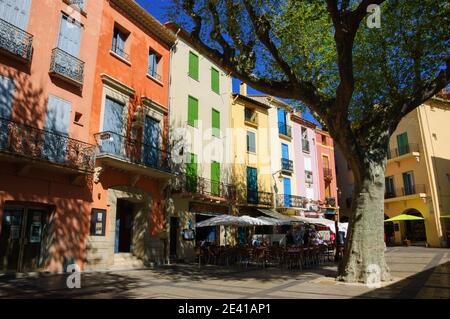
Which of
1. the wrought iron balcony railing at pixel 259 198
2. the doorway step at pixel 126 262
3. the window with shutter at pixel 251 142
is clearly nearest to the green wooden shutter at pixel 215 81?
the window with shutter at pixel 251 142

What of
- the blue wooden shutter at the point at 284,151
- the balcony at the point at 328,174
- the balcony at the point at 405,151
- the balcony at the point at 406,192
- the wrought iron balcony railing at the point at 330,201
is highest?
the balcony at the point at 405,151

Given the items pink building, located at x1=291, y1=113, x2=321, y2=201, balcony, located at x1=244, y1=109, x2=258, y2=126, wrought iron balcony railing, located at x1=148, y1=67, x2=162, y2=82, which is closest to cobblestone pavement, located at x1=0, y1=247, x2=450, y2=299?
wrought iron balcony railing, located at x1=148, y1=67, x2=162, y2=82

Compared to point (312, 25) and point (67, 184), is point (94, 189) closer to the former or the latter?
point (67, 184)

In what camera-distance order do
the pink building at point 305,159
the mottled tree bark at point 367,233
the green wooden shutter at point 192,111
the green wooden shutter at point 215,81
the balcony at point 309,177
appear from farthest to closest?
the balcony at point 309,177 → the pink building at point 305,159 → the green wooden shutter at point 215,81 → the green wooden shutter at point 192,111 → the mottled tree bark at point 367,233

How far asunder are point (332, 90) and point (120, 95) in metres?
9.07

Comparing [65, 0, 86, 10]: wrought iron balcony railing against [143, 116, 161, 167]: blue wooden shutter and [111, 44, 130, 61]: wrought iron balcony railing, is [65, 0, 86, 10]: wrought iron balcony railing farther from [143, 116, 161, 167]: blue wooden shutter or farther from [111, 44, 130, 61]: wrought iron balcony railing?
[143, 116, 161, 167]: blue wooden shutter

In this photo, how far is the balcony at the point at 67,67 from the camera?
1264 cm

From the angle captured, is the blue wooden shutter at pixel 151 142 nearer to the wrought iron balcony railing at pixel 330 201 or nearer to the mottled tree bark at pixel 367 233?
the mottled tree bark at pixel 367 233

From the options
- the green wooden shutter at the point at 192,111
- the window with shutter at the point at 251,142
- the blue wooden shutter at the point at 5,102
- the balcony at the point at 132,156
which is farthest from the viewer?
the window with shutter at the point at 251,142

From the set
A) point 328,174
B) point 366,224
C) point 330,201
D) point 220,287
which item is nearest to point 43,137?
point 220,287

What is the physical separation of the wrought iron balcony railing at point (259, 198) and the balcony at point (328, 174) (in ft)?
32.1

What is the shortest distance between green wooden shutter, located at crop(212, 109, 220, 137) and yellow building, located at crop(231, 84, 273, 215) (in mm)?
1663

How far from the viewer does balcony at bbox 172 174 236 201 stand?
18.0 metres

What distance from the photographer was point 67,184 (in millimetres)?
12586
